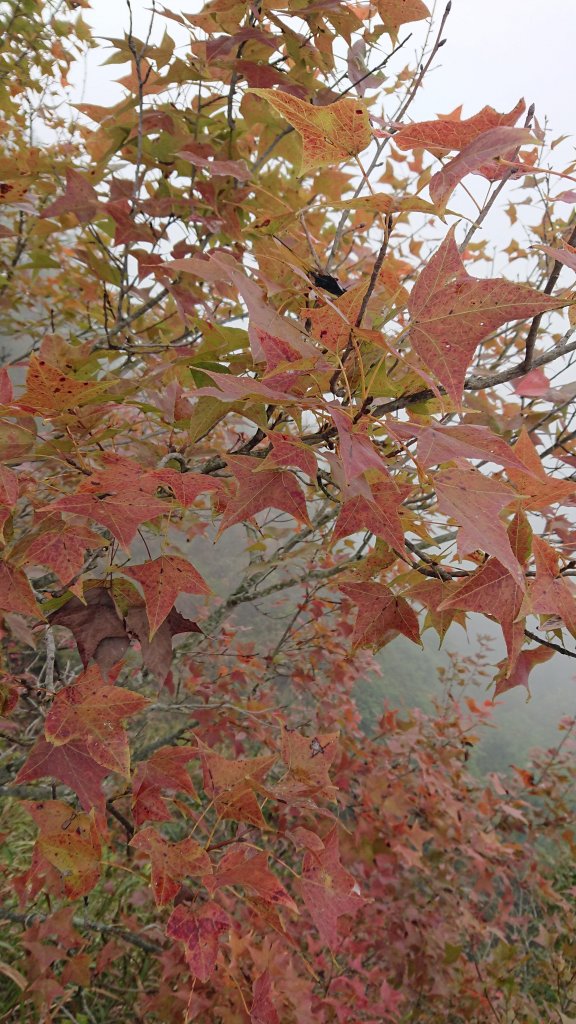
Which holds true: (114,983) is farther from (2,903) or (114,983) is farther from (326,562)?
(326,562)

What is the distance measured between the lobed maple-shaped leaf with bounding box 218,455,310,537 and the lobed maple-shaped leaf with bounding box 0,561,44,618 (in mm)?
228

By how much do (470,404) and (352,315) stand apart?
0.67 meters

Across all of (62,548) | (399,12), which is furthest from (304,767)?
(399,12)

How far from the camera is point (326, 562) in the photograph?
2.41m

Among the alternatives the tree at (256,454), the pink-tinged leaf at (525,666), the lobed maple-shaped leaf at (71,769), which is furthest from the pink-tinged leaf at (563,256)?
the lobed maple-shaped leaf at (71,769)

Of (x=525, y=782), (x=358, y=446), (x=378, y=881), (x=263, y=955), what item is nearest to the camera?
(x=358, y=446)

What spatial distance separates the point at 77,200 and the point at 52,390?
2.45 feet

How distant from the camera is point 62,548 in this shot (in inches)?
24.2

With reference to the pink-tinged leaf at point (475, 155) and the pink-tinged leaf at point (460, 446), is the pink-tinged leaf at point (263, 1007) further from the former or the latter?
the pink-tinged leaf at point (475, 155)

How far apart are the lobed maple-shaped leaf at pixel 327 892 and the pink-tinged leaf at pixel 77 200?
121 cm

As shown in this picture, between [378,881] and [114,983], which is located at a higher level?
[378,881]

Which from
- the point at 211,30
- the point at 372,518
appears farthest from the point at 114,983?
the point at 211,30

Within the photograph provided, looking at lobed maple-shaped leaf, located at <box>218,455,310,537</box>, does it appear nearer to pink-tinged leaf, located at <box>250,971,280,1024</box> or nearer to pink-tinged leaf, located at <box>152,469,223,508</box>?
pink-tinged leaf, located at <box>152,469,223,508</box>

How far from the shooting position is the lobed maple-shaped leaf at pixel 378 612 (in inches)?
28.4
